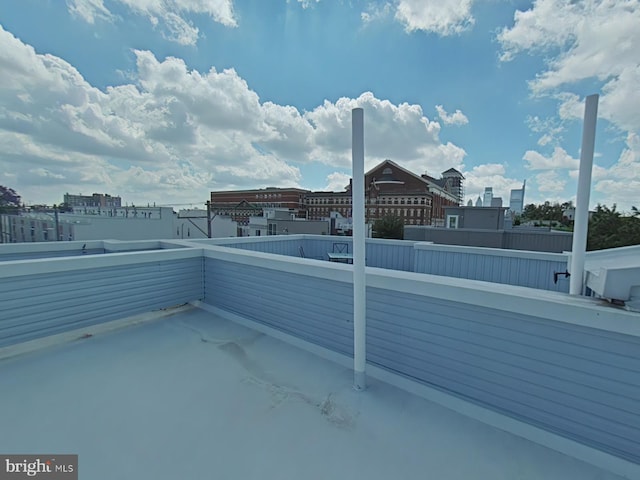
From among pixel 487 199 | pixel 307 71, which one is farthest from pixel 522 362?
pixel 487 199

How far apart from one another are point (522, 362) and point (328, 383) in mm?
1394

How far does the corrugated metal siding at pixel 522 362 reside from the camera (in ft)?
4.85

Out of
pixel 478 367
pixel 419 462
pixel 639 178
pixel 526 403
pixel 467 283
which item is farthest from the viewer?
pixel 639 178

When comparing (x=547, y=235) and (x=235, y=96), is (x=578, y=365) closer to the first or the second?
(x=547, y=235)

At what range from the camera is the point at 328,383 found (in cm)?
225

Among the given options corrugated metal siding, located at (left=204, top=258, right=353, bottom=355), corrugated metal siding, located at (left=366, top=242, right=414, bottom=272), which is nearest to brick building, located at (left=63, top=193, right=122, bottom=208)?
corrugated metal siding, located at (left=366, top=242, right=414, bottom=272)

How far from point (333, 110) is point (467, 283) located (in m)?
9.34

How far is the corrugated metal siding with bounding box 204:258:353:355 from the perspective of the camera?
2.56 m

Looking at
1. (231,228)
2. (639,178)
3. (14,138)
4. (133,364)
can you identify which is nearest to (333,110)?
(639,178)

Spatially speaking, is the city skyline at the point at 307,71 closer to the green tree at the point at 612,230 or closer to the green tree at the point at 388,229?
the green tree at the point at 612,230

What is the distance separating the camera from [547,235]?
9430 mm

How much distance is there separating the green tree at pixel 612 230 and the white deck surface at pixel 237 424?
65.0ft

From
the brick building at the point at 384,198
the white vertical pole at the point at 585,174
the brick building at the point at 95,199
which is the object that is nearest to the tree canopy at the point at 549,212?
the brick building at the point at 384,198
